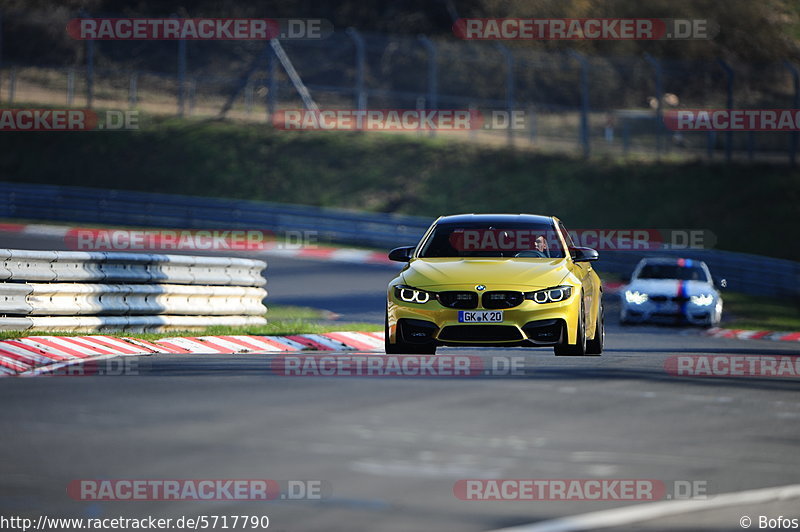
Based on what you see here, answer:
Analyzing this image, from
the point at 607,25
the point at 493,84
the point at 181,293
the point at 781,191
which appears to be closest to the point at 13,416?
the point at 181,293

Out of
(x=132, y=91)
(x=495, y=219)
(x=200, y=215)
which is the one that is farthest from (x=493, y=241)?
(x=132, y=91)

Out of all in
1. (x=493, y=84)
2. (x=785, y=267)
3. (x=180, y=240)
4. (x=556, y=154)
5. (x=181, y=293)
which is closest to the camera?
(x=181, y=293)

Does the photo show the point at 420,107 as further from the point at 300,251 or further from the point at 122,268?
the point at 122,268

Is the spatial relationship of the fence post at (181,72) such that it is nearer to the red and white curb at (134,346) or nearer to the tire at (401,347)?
the red and white curb at (134,346)

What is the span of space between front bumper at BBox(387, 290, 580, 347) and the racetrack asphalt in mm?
356

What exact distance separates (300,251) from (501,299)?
22.8 meters

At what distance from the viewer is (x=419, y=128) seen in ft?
157

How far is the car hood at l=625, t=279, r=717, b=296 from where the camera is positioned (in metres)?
24.9

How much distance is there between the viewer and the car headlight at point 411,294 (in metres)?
13.5

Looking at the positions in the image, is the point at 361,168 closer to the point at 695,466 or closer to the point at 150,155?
the point at 150,155

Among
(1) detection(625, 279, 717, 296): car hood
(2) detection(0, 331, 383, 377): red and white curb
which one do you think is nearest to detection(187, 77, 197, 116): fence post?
(1) detection(625, 279, 717, 296): car hood

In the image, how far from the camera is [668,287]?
24984mm

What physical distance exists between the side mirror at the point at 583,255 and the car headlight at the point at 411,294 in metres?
1.91

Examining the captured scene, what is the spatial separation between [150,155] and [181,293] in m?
32.4
